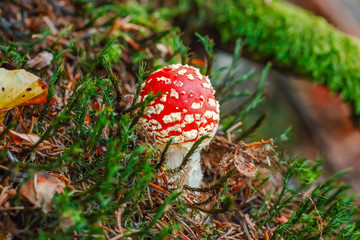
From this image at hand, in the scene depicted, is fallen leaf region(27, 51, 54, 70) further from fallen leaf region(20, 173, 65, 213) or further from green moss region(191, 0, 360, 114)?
green moss region(191, 0, 360, 114)

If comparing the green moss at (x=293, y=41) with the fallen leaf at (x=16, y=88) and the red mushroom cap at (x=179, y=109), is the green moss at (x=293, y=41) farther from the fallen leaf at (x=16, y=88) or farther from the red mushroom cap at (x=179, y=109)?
the fallen leaf at (x=16, y=88)

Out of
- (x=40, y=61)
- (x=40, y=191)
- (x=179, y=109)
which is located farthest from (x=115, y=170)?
(x=40, y=61)

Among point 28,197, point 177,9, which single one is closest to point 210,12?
point 177,9

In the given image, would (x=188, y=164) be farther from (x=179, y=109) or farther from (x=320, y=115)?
(x=320, y=115)

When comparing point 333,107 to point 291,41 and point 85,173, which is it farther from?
point 85,173

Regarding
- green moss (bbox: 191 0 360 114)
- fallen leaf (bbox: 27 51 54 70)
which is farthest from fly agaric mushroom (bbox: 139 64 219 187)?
green moss (bbox: 191 0 360 114)

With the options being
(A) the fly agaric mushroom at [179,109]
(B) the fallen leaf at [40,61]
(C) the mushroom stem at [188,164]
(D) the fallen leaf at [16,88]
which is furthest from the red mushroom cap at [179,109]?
(B) the fallen leaf at [40,61]
